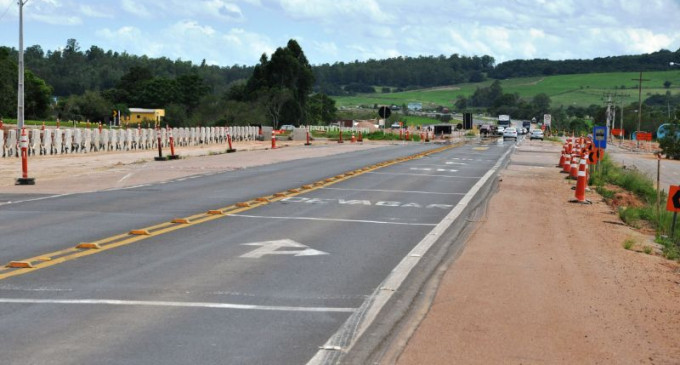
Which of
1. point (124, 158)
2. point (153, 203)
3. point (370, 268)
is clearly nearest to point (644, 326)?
point (370, 268)

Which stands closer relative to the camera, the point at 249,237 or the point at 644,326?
the point at 644,326

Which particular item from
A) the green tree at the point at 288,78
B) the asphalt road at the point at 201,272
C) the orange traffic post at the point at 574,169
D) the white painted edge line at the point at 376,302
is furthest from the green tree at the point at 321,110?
the white painted edge line at the point at 376,302

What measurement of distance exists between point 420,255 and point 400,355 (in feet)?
18.7

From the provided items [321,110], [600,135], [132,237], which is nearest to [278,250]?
[132,237]

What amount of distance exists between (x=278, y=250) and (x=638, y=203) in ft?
57.6

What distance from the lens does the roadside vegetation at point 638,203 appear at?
18483mm

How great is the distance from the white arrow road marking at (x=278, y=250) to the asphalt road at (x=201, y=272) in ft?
0.10

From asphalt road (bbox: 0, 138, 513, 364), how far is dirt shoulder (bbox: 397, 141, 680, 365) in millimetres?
755

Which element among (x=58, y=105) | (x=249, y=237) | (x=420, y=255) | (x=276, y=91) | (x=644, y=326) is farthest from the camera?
(x=58, y=105)

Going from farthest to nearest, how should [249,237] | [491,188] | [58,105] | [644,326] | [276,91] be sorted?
[58,105] → [276,91] → [491,188] → [249,237] → [644,326]

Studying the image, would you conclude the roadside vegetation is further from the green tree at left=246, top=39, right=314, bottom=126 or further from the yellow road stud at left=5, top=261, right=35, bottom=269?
the green tree at left=246, top=39, right=314, bottom=126

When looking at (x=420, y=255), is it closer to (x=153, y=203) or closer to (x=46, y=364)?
(x=46, y=364)

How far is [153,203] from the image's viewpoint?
68.5 feet

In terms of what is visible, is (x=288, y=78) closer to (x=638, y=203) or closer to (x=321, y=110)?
(x=321, y=110)
